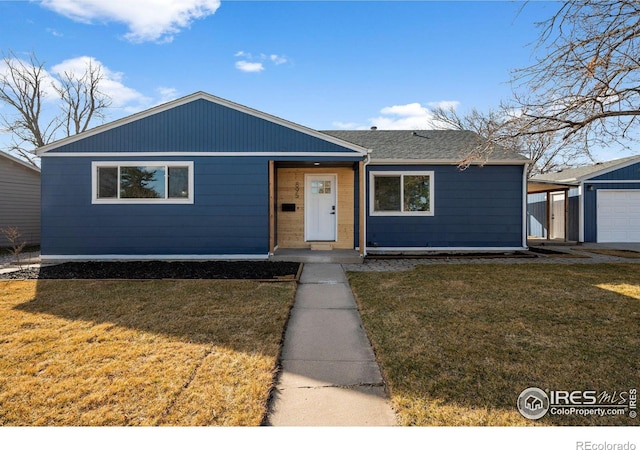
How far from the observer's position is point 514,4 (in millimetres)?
4777

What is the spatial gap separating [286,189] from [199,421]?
8198mm

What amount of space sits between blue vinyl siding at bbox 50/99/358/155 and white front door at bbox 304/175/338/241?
5.68 feet

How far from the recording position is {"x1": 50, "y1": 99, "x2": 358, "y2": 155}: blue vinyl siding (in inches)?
324

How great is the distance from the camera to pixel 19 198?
1364 cm

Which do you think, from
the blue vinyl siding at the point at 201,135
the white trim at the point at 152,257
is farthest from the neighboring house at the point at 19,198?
the blue vinyl siding at the point at 201,135

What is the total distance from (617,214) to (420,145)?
910 cm

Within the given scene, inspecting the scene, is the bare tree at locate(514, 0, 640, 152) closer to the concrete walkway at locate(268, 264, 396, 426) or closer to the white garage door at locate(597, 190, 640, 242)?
the concrete walkway at locate(268, 264, 396, 426)

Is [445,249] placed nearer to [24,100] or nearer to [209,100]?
[209,100]

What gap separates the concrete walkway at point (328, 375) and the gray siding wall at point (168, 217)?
4.35 meters

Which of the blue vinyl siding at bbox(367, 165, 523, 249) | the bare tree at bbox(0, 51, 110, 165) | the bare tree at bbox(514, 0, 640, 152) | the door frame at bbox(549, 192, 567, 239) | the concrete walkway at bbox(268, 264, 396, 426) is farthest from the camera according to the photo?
the bare tree at bbox(0, 51, 110, 165)

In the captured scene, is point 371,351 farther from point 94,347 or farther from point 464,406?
point 94,347

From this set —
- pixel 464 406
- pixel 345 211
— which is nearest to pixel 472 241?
pixel 345 211

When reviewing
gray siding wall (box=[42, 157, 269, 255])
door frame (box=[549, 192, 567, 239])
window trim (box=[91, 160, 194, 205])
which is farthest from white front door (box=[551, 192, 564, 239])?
window trim (box=[91, 160, 194, 205])

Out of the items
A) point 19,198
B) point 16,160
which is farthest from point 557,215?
point 19,198
